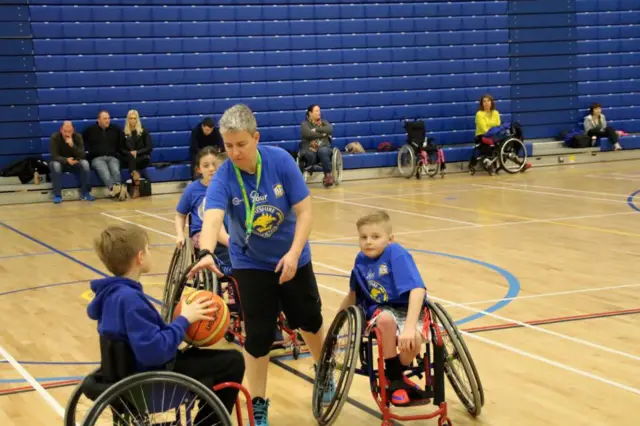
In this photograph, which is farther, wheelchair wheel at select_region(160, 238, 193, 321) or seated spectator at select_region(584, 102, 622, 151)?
seated spectator at select_region(584, 102, 622, 151)

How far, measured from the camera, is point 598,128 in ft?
55.9

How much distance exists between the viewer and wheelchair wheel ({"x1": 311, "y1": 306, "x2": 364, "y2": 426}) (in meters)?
3.81

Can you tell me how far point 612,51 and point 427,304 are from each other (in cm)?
1500

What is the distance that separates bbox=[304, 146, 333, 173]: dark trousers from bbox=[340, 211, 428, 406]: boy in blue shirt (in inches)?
401

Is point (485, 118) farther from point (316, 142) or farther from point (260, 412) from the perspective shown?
point (260, 412)

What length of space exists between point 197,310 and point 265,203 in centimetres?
80

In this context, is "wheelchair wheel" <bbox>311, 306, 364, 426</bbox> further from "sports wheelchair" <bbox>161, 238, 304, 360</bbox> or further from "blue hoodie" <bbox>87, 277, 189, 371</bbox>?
"sports wheelchair" <bbox>161, 238, 304, 360</bbox>

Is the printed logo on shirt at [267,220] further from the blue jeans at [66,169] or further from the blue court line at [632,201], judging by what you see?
the blue jeans at [66,169]

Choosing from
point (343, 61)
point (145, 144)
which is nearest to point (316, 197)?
point (145, 144)

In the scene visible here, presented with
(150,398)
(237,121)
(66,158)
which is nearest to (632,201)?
(66,158)

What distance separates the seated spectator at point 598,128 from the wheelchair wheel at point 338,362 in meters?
13.7

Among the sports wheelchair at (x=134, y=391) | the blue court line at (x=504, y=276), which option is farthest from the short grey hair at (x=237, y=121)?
the blue court line at (x=504, y=276)

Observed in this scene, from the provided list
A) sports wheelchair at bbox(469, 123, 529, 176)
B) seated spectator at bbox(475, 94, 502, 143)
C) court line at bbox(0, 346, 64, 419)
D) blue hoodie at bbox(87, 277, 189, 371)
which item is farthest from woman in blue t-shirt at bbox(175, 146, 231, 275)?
seated spectator at bbox(475, 94, 502, 143)

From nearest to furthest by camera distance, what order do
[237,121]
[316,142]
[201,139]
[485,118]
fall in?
[237,121] → [201,139] → [316,142] → [485,118]
